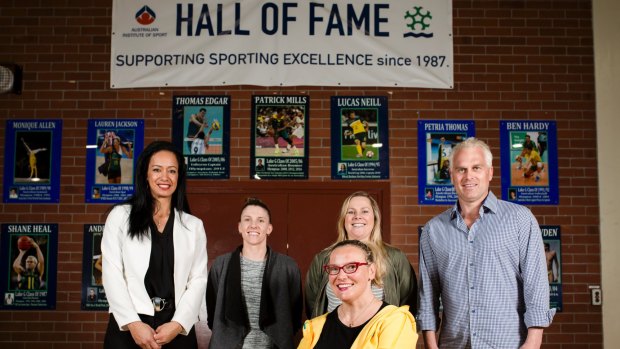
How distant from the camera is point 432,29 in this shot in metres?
5.59

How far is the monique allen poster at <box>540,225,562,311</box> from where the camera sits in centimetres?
540

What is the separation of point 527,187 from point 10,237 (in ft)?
15.1

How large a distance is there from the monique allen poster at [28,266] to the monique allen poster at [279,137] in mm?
1936

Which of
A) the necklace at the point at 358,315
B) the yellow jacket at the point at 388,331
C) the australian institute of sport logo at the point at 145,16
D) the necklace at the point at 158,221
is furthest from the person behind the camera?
the australian institute of sport logo at the point at 145,16

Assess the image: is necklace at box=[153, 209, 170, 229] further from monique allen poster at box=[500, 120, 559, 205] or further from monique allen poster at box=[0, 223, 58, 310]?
monique allen poster at box=[500, 120, 559, 205]

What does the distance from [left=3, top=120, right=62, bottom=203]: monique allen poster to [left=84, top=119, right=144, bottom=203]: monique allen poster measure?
30 cm

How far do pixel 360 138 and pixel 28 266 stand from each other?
3.15m

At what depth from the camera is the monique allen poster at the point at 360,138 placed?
5.49 metres

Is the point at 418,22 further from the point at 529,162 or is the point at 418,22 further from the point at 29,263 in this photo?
the point at 29,263

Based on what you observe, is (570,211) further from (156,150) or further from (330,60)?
(156,150)

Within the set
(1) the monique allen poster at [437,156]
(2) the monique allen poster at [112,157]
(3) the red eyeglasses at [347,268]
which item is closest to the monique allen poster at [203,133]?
(2) the monique allen poster at [112,157]

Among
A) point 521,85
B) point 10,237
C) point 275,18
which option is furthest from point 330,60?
point 10,237

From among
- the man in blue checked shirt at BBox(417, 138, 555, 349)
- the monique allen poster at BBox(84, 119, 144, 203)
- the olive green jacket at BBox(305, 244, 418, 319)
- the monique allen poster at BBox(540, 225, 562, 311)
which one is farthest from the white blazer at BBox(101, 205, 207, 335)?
the monique allen poster at BBox(540, 225, 562, 311)

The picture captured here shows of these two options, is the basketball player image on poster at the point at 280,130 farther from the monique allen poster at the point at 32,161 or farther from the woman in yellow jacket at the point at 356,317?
the woman in yellow jacket at the point at 356,317
